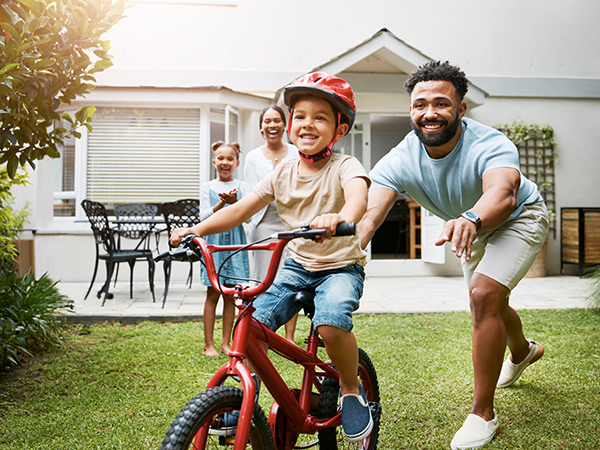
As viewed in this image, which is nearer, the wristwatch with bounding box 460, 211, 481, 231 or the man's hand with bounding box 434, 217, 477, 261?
the man's hand with bounding box 434, 217, 477, 261

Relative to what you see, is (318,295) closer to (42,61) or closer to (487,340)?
(487,340)

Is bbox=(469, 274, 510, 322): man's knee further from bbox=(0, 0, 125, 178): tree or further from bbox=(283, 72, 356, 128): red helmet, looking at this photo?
bbox=(0, 0, 125, 178): tree

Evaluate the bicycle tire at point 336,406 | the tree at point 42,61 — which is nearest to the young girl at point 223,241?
the tree at point 42,61

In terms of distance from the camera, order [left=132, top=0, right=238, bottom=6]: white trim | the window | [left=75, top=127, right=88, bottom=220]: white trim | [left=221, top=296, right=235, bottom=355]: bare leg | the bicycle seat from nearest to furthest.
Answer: the bicycle seat, [left=221, top=296, right=235, bottom=355]: bare leg, [left=75, top=127, right=88, bottom=220]: white trim, the window, [left=132, top=0, right=238, bottom=6]: white trim

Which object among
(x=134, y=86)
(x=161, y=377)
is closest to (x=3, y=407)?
(x=161, y=377)

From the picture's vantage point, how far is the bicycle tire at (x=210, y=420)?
61.1 inches

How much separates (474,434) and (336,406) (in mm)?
774

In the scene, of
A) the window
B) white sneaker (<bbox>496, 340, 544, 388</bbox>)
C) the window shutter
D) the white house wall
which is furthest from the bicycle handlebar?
the white house wall

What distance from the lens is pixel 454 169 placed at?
2.84m

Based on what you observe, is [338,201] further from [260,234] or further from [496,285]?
[260,234]

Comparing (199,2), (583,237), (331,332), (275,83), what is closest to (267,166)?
(331,332)

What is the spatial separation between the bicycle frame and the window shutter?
7218 millimetres

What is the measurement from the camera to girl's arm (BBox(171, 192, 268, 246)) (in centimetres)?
208

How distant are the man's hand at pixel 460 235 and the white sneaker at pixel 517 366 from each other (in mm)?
1719
